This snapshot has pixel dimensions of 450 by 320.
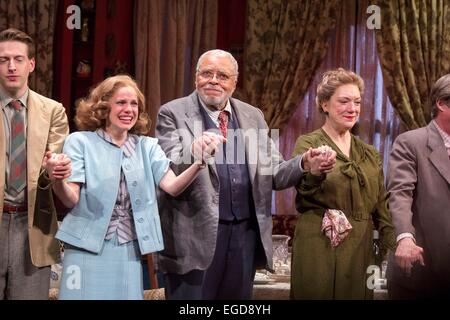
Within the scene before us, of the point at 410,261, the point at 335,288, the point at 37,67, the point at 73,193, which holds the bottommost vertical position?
the point at 335,288

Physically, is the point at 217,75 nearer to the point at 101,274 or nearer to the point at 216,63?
the point at 216,63

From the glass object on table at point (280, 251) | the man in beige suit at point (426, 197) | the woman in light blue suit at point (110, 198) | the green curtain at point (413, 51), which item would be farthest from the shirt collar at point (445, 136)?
the green curtain at point (413, 51)

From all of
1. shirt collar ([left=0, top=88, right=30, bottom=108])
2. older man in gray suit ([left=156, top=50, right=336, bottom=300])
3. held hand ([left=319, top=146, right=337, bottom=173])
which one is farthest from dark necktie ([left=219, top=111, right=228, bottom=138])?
shirt collar ([left=0, top=88, right=30, bottom=108])

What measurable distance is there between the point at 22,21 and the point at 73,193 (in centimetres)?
401

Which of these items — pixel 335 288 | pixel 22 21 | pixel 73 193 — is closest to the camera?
pixel 73 193

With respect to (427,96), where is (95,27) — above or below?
above

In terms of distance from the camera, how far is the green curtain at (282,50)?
6684 mm

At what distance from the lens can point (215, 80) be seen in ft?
10.3

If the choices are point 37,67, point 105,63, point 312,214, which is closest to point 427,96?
point 105,63

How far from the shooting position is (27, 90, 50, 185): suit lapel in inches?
119

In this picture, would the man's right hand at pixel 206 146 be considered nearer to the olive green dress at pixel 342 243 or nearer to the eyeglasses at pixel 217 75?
the eyeglasses at pixel 217 75

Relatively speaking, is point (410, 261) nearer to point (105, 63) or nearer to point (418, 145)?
point (418, 145)

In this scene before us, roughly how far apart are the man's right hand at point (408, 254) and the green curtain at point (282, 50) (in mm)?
3825

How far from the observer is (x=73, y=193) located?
2832mm
